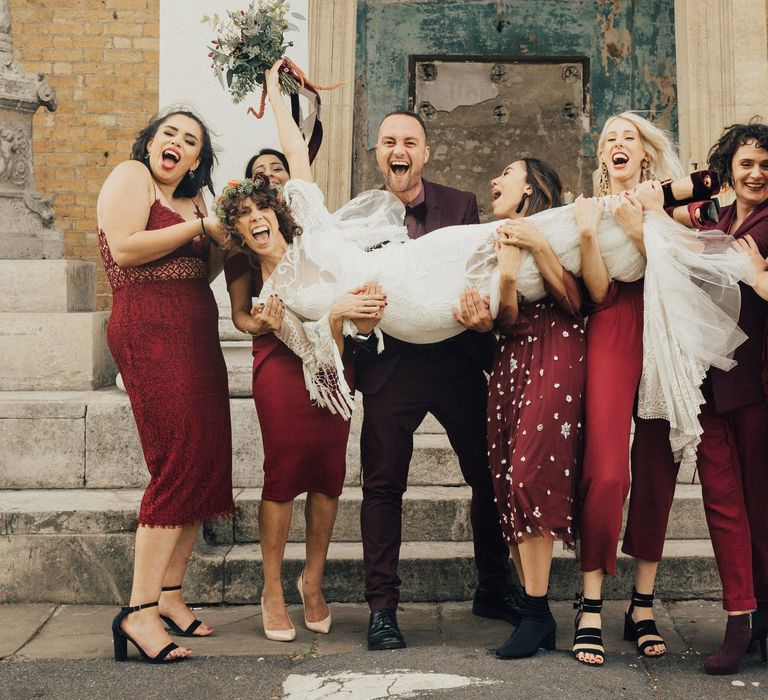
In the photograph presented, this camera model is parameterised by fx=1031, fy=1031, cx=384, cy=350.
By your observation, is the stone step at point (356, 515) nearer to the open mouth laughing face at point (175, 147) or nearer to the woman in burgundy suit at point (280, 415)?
the woman in burgundy suit at point (280, 415)

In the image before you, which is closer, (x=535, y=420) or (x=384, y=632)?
(x=535, y=420)

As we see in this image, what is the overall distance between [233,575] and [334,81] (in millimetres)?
4065

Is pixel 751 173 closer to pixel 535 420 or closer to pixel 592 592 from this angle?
pixel 535 420

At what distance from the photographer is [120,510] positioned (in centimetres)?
439

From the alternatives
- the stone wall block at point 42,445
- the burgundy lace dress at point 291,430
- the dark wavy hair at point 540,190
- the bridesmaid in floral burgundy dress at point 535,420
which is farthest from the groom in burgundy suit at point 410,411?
the stone wall block at point 42,445

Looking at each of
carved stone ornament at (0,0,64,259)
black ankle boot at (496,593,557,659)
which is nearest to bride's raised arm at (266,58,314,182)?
black ankle boot at (496,593,557,659)

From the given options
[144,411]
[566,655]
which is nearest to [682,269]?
[566,655]

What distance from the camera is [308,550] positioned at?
3990 millimetres

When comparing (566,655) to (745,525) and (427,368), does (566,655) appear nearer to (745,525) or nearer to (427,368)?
(745,525)

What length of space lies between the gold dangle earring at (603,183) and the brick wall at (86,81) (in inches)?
210

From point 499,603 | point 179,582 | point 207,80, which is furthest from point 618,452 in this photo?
point 207,80

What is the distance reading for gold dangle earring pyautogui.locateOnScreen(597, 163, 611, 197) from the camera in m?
3.78

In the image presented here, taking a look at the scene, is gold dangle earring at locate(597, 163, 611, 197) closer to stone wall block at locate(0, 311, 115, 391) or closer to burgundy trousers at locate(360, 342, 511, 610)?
burgundy trousers at locate(360, 342, 511, 610)

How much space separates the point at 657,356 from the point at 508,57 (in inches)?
198
